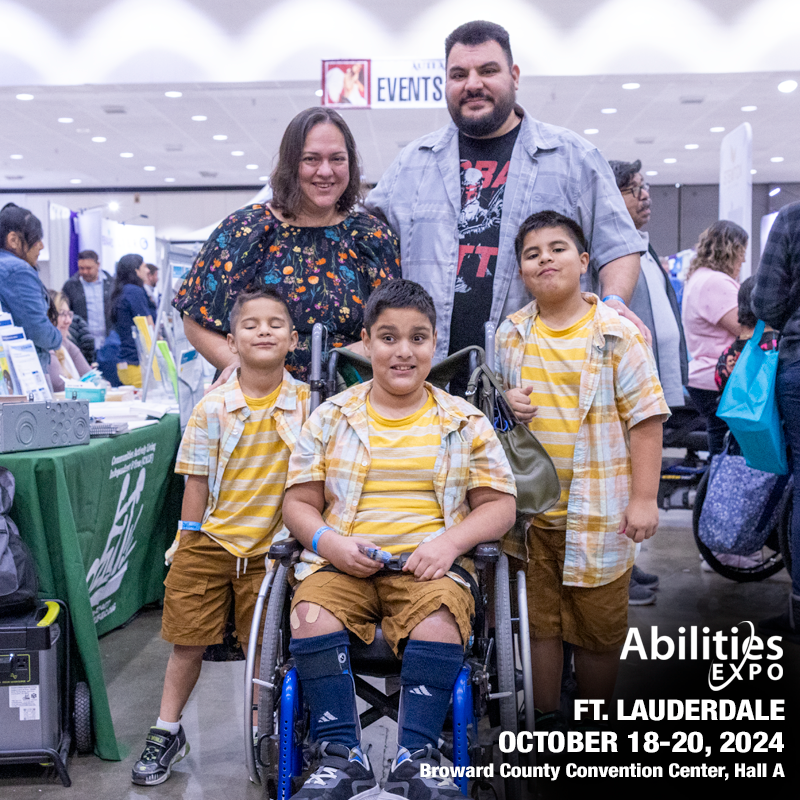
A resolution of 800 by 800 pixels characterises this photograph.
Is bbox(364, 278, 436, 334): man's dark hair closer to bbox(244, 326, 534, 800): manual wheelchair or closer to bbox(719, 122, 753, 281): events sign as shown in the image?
bbox(244, 326, 534, 800): manual wheelchair

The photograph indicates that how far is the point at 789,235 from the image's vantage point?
8.88ft

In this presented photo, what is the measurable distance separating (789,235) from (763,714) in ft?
4.90

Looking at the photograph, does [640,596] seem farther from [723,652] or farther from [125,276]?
[125,276]

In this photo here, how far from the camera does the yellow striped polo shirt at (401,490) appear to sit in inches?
69.7

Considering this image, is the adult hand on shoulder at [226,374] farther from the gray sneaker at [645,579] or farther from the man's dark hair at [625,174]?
the gray sneaker at [645,579]

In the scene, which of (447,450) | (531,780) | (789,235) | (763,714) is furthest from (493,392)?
(789,235)

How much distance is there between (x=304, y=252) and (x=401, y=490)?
2.42 feet

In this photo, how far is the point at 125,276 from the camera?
6629 mm

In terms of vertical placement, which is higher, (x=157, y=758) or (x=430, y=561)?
(x=430, y=561)

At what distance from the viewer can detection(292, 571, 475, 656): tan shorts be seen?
161 cm

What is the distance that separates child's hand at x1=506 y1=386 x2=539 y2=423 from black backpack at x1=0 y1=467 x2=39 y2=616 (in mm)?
1241

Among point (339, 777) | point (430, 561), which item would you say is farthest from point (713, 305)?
point (339, 777)

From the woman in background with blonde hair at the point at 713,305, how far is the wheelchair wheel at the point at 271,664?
9.49ft

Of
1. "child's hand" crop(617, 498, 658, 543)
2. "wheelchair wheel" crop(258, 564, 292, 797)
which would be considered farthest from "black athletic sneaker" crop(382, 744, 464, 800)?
"child's hand" crop(617, 498, 658, 543)
